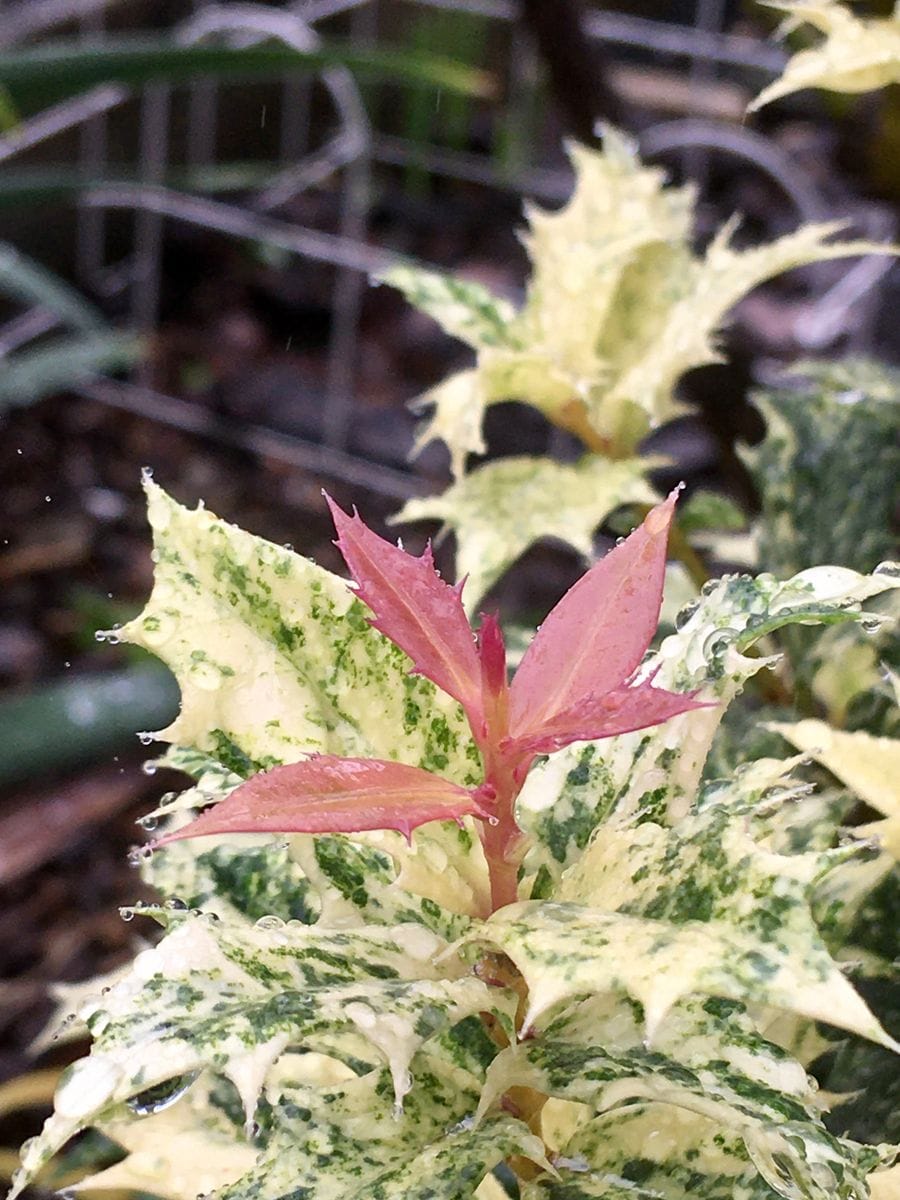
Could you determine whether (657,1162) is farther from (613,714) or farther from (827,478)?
(827,478)

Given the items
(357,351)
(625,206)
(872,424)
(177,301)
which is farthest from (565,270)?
(177,301)

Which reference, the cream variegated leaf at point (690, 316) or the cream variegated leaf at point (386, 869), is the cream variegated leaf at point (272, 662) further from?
the cream variegated leaf at point (690, 316)

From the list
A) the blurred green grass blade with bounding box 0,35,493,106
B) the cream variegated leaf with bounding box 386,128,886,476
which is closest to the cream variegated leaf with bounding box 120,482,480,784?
the cream variegated leaf with bounding box 386,128,886,476

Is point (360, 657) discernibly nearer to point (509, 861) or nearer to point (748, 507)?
point (509, 861)

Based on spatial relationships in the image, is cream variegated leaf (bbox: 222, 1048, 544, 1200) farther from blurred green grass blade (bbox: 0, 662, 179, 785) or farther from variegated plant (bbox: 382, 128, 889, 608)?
blurred green grass blade (bbox: 0, 662, 179, 785)

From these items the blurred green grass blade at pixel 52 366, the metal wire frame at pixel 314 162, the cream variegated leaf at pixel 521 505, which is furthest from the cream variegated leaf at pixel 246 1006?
the metal wire frame at pixel 314 162

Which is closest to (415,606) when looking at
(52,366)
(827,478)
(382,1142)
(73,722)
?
(382,1142)
